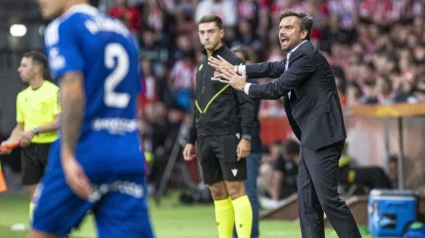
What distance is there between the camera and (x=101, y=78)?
5.14 meters

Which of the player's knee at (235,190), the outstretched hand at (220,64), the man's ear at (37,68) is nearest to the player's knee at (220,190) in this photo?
the player's knee at (235,190)

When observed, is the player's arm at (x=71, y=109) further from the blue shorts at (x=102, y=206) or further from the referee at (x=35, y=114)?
the referee at (x=35, y=114)

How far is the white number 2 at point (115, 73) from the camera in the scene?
16.9 ft

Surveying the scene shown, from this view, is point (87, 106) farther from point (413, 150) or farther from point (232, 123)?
point (413, 150)

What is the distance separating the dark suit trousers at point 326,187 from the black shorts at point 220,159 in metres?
0.94

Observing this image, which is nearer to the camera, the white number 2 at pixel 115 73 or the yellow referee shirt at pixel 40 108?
the white number 2 at pixel 115 73

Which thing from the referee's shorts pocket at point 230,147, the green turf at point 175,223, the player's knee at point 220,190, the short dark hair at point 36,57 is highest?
the short dark hair at point 36,57

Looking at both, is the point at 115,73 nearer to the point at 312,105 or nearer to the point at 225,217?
the point at 312,105

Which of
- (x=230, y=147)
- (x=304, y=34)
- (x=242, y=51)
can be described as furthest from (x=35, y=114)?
(x=304, y=34)

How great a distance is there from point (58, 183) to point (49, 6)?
91cm

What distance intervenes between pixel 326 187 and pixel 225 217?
155 cm

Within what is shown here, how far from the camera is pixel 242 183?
9.38 meters

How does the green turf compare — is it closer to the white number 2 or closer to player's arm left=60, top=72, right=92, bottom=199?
the white number 2

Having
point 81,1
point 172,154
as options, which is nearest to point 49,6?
point 81,1
